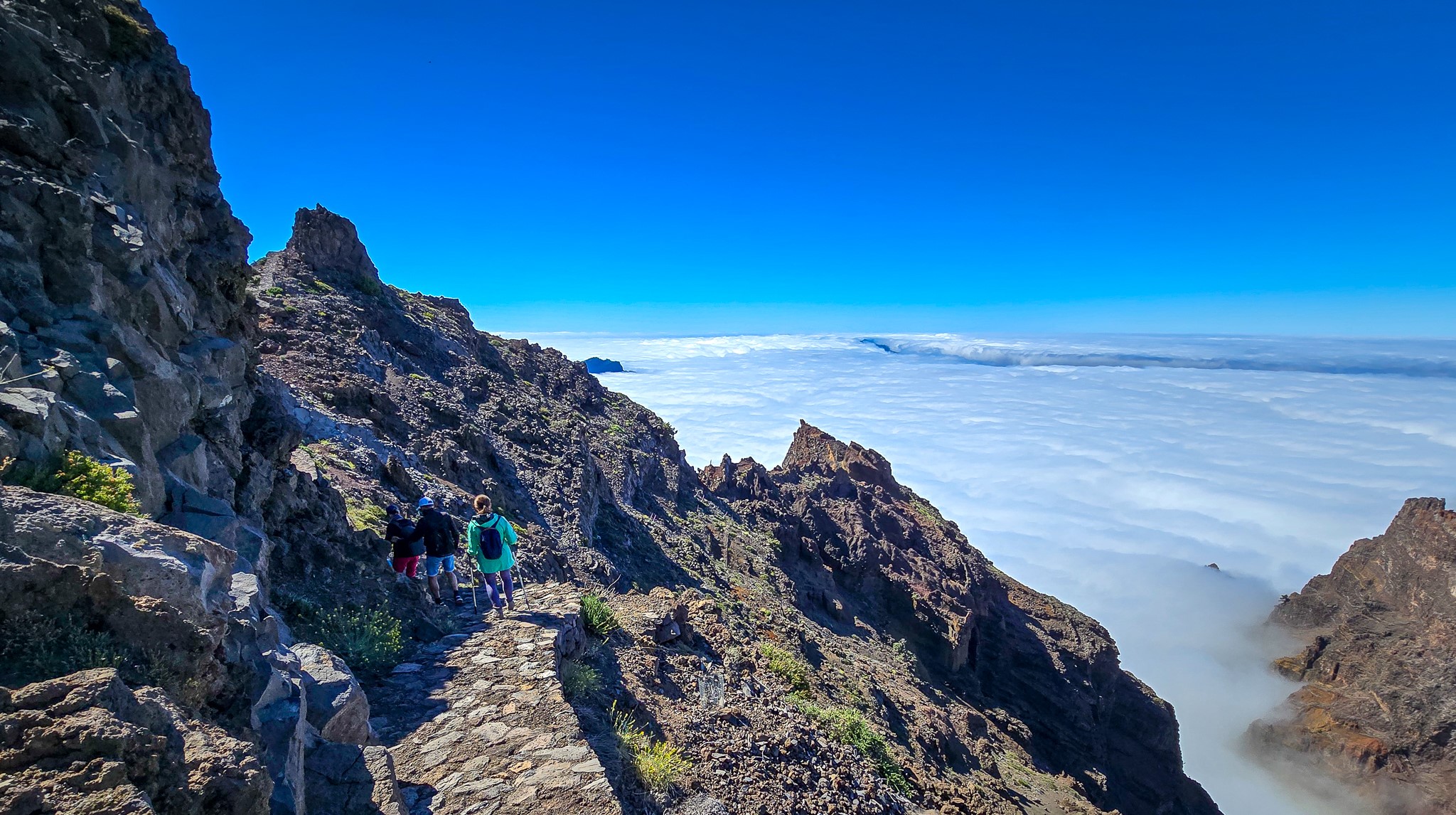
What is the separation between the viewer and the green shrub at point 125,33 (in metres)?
6.27

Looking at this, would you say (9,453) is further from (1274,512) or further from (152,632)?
(1274,512)

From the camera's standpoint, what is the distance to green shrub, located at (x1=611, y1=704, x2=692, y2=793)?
5420 mm

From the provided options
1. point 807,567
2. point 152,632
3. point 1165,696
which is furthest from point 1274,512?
point 152,632

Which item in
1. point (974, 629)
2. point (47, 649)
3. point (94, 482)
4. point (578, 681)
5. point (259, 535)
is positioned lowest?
point (974, 629)

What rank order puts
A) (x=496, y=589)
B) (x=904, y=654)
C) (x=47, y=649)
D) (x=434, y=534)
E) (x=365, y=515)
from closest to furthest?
(x=47, y=649), (x=434, y=534), (x=496, y=589), (x=365, y=515), (x=904, y=654)

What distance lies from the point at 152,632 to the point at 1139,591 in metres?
114

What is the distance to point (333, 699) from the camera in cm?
445

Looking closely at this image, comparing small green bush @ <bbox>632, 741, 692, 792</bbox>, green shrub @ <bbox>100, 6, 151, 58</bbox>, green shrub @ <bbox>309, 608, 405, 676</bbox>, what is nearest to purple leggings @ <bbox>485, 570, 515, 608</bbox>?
green shrub @ <bbox>309, 608, 405, 676</bbox>

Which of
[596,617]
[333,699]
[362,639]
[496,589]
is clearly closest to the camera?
[333,699]

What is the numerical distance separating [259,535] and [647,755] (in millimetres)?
4010

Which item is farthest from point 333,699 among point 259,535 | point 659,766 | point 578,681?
point 659,766

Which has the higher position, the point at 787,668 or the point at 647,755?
the point at 647,755

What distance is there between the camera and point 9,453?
348cm

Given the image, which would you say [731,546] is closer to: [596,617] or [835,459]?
[596,617]
